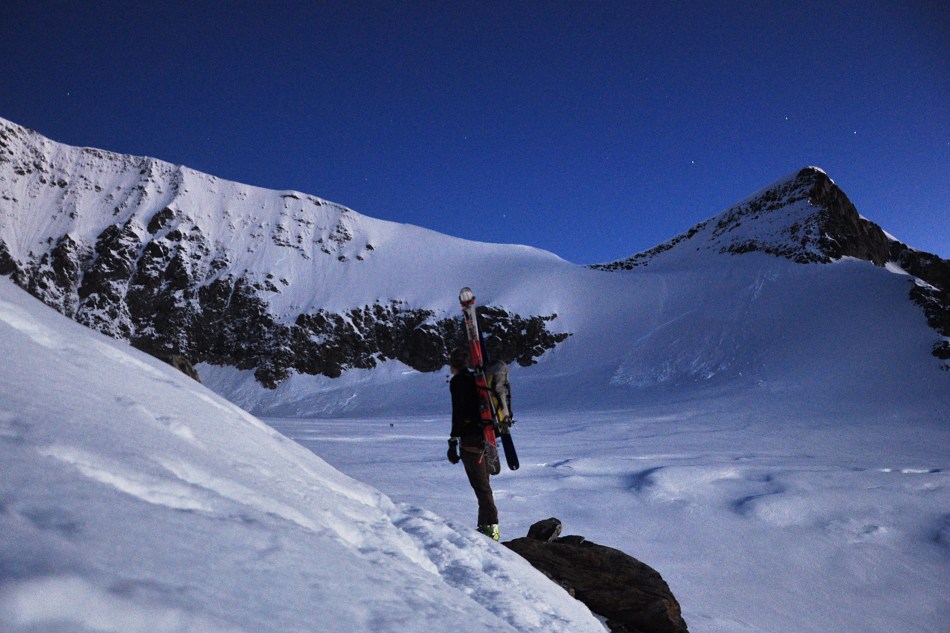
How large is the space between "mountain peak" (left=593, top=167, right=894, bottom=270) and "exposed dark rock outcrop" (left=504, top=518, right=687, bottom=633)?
50301 mm

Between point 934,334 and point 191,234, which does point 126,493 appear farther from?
point 191,234

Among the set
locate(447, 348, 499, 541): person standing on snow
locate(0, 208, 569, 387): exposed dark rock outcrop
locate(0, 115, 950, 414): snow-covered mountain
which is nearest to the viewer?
locate(447, 348, 499, 541): person standing on snow

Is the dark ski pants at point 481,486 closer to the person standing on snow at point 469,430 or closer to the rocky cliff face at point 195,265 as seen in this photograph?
the person standing on snow at point 469,430

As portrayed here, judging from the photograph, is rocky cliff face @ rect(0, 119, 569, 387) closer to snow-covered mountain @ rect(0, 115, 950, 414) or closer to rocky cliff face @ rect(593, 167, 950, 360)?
snow-covered mountain @ rect(0, 115, 950, 414)

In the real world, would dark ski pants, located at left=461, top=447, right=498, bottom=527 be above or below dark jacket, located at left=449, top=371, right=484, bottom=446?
below

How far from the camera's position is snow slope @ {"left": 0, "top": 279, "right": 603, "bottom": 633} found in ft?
3.54

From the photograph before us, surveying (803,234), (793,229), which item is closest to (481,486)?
(803,234)

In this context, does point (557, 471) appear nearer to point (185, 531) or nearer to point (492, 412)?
point (492, 412)

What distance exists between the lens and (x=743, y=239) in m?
53.0

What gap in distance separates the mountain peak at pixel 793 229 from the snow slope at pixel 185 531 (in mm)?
52174

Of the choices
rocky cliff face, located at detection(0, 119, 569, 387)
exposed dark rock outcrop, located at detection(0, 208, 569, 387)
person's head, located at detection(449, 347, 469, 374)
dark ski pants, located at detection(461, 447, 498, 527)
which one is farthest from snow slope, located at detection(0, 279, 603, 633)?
exposed dark rock outcrop, located at detection(0, 208, 569, 387)

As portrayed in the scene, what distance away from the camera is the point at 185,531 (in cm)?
154

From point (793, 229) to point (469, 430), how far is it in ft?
184

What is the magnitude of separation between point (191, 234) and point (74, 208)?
710 inches
